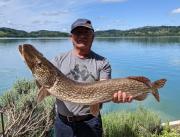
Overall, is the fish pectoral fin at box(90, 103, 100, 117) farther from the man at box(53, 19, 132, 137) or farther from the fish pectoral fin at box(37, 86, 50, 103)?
the fish pectoral fin at box(37, 86, 50, 103)

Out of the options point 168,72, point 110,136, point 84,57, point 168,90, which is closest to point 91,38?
point 84,57

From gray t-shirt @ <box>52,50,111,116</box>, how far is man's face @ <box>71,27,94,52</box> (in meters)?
0.14

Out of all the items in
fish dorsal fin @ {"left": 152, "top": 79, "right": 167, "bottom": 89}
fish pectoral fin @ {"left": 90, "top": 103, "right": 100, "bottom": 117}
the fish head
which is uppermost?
A: the fish head

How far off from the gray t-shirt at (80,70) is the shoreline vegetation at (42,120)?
2.28m

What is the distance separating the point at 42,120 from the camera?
6.96 meters

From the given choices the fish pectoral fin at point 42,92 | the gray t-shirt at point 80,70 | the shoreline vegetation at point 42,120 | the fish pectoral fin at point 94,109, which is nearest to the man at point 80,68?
the gray t-shirt at point 80,70

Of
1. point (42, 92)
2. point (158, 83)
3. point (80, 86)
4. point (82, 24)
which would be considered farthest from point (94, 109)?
point (82, 24)

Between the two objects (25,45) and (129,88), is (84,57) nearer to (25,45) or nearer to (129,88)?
(129,88)

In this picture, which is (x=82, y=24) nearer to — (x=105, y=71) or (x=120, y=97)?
(x=105, y=71)

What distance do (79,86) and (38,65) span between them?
0.53 metres

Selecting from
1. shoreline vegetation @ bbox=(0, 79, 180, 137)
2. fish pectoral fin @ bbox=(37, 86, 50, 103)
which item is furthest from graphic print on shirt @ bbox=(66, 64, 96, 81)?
shoreline vegetation @ bbox=(0, 79, 180, 137)

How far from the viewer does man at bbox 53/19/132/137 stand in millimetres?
4105

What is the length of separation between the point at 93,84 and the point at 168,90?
1565cm

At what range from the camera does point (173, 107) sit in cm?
1520
